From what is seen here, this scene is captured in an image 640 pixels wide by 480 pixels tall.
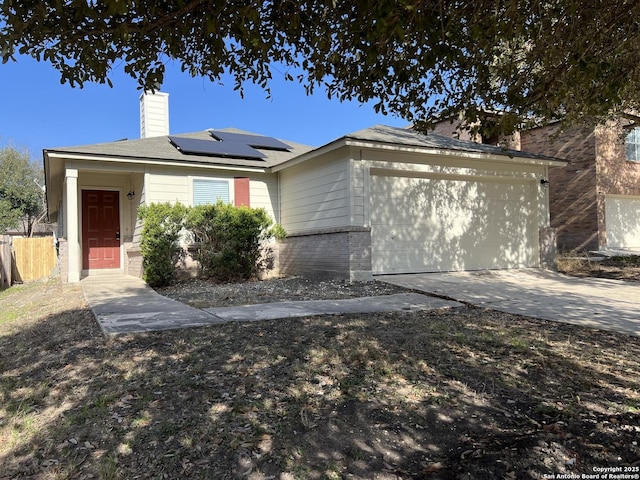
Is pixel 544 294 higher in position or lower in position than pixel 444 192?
lower

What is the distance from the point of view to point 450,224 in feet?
35.6

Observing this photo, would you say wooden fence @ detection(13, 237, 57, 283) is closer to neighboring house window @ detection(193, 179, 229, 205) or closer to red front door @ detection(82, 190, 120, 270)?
red front door @ detection(82, 190, 120, 270)

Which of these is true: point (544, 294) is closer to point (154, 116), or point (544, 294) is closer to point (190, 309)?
point (190, 309)

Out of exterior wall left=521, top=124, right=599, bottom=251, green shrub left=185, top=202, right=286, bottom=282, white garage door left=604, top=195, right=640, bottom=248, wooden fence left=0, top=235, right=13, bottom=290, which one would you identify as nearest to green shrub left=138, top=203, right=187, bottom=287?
green shrub left=185, top=202, right=286, bottom=282

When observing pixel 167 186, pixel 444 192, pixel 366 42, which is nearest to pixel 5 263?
pixel 167 186

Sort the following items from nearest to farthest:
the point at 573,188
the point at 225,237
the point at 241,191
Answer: the point at 225,237, the point at 241,191, the point at 573,188

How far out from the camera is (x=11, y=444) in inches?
99.7

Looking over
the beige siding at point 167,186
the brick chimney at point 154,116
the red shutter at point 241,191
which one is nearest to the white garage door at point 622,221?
the red shutter at point 241,191

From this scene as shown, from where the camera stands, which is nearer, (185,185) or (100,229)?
(185,185)

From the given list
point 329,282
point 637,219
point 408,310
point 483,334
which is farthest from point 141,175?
point 637,219

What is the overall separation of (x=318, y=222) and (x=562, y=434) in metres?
8.42

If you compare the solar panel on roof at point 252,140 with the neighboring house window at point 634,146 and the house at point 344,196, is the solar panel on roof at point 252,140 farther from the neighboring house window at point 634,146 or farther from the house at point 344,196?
the neighboring house window at point 634,146

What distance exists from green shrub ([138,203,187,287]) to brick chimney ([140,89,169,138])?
17.1ft

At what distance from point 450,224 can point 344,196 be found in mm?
3017
